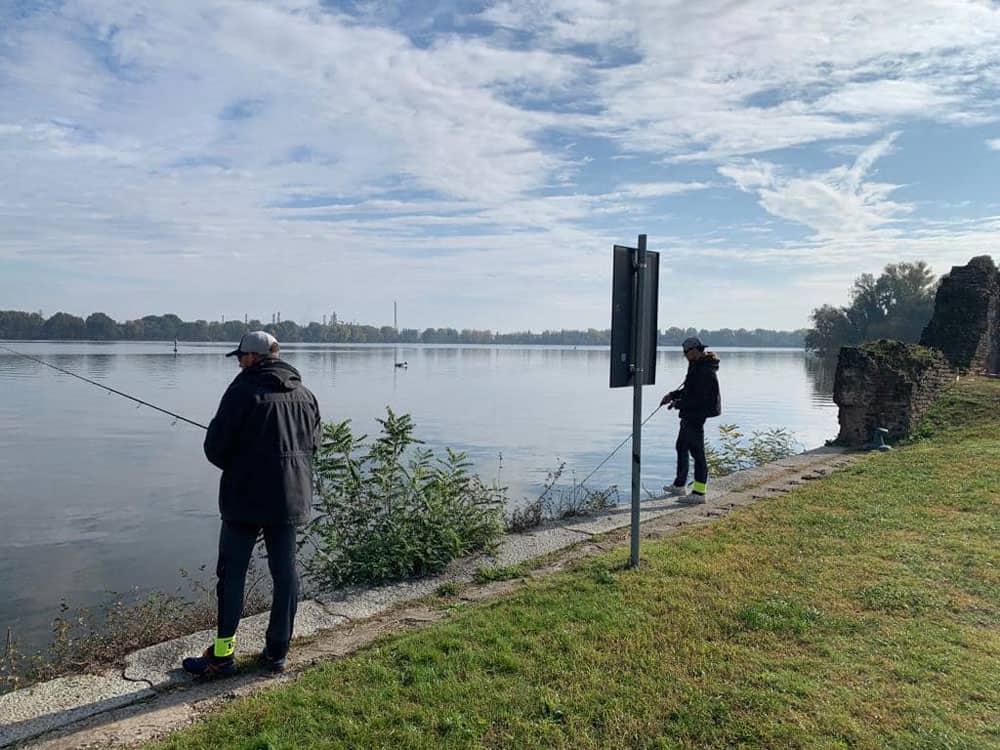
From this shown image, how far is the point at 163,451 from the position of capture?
1816 cm

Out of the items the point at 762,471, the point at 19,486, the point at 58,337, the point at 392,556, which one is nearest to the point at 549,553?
the point at 392,556

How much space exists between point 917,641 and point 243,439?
4.13 meters

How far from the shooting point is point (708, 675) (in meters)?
3.82

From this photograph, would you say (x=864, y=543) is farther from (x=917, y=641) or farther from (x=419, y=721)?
(x=419, y=721)

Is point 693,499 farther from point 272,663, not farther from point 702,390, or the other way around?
point 272,663

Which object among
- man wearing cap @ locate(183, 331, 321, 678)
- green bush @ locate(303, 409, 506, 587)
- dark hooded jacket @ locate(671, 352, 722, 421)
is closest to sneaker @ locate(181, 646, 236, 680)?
man wearing cap @ locate(183, 331, 321, 678)

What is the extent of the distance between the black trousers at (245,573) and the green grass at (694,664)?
0.32 meters

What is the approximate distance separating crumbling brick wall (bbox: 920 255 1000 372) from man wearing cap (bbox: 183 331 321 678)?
62.6ft

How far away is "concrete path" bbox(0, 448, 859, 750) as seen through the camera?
346cm

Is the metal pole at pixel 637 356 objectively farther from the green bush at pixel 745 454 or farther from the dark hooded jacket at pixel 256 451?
the green bush at pixel 745 454

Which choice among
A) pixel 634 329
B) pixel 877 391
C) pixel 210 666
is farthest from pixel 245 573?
pixel 877 391

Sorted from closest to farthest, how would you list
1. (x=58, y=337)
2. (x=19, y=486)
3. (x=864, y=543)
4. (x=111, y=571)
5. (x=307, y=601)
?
(x=307, y=601) < (x=864, y=543) < (x=111, y=571) < (x=19, y=486) < (x=58, y=337)

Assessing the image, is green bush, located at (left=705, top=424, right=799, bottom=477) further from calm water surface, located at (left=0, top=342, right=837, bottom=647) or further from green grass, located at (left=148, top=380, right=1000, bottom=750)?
green grass, located at (left=148, top=380, right=1000, bottom=750)

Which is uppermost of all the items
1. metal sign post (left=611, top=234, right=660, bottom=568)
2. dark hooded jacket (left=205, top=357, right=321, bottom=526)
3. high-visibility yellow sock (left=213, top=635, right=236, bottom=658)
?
metal sign post (left=611, top=234, right=660, bottom=568)
